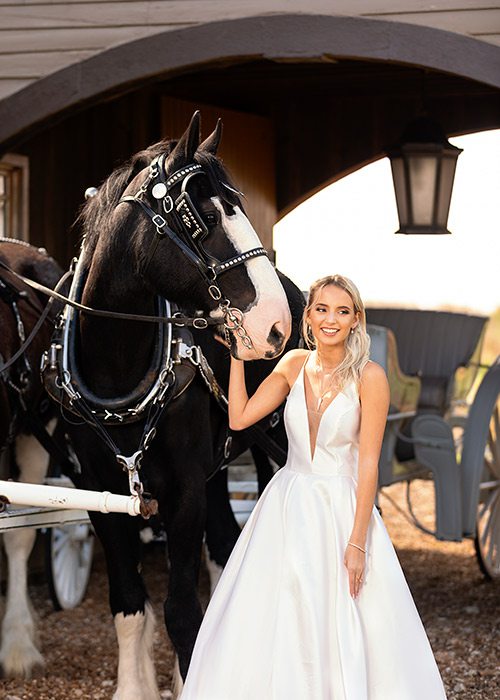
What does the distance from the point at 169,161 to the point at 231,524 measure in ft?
6.56

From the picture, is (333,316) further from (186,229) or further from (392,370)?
(392,370)

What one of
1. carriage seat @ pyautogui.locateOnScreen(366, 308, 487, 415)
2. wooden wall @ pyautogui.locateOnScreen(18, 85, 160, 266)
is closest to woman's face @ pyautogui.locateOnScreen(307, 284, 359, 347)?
wooden wall @ pyautogui.locateOnScreen(18, 85, 160, 266)

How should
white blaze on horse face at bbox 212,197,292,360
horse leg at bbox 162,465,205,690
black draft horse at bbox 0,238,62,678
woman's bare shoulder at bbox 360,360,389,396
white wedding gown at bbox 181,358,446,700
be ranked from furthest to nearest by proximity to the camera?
1. black draft horse at bbox 0,238,62,678
2. horse leg at bbox 162,465,205,690
3. white blaze on horse face at bbox 212,197,292,360
4. woman's bare shoulder at bbox 360,360,389,396
5. white wedding gown at bbox 181,358,446,700

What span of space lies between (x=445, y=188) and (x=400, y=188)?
9.4 inches

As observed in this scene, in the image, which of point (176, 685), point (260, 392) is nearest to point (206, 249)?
point (260, 392)

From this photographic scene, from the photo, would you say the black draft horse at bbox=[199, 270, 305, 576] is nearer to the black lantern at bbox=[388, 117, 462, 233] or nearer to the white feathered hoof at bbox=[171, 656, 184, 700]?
the white feathered hoof at bbox=[171, 656, 184, 700]

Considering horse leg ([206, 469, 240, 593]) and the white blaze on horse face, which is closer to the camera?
the white blaze on horse face

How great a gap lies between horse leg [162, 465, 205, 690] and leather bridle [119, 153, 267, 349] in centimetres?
69

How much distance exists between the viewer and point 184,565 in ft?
13.6

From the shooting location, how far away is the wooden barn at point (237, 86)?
5266 millimetres

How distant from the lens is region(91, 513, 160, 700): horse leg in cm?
429

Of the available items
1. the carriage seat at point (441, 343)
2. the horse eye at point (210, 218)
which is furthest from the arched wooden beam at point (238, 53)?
the carriage seat at point (441, 343)

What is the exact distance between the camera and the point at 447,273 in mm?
32438

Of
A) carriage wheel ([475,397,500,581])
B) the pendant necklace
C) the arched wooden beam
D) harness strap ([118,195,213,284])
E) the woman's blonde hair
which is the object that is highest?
the arched wooden beam
